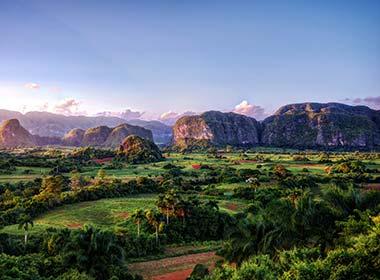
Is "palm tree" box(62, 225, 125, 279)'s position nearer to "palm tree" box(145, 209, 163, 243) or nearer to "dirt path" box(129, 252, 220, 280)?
"dirt path" box(129, 252, 220, 280)

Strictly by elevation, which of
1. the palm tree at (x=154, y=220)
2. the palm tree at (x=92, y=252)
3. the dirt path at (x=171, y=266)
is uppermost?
the palm tree at (x=92, y=252)

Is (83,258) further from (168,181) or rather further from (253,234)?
(168,181)

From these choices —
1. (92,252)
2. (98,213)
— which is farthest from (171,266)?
(98,213)

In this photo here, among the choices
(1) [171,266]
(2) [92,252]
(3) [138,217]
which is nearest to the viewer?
(2) [92,252]

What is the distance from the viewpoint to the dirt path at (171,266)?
37.4 meters

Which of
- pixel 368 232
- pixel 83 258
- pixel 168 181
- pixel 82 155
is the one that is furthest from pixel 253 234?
pixel 82 155

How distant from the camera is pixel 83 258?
28078 mm

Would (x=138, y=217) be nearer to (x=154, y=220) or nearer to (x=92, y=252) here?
(x=154, y=220)

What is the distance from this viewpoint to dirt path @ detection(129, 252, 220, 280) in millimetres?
37438

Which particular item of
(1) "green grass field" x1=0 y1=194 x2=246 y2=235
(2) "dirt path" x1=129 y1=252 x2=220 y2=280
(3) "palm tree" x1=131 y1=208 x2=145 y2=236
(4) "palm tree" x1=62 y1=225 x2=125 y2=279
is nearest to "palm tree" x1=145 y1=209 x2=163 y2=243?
(3) "palm tree" x1=131 y1=208 x2=145 y2=236

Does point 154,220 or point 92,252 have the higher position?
point 92,252

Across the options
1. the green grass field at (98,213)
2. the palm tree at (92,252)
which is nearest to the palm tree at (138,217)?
the green grass field at (98,213)

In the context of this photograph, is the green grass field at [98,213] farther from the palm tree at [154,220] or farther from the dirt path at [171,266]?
the dirt path at [171,266]

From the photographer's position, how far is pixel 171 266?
4038 centimetres
